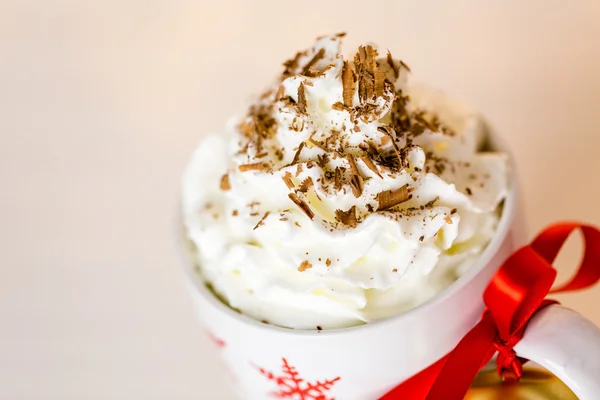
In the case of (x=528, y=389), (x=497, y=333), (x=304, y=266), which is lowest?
(x=528, y=389)

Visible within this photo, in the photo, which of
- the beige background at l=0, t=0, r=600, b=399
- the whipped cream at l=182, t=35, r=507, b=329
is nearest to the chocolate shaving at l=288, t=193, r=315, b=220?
the whipped cream at l=182, t=35, r=507, b=329

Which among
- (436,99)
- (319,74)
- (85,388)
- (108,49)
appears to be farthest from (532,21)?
(85,388)

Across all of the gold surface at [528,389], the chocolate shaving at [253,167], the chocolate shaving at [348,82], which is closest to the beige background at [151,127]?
the gold surface at [528,389]

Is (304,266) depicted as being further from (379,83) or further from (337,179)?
(379,83)

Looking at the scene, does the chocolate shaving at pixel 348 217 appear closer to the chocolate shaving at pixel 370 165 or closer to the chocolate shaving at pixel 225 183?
the chocolate shaving at pixel 370 165

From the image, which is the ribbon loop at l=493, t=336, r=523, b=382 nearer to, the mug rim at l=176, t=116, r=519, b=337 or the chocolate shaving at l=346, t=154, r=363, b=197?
the mug rim at l=176, t=116, r=519, b=337

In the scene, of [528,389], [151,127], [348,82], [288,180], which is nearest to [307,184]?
[288,180]
